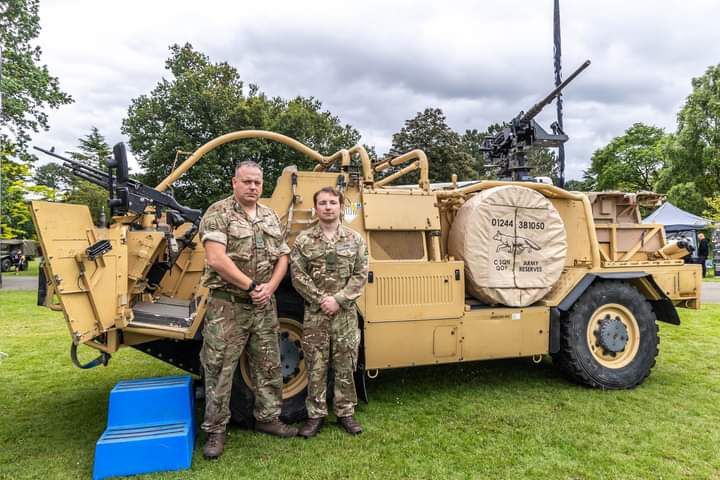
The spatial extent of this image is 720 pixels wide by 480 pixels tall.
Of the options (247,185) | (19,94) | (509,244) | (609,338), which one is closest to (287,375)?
(247,185)

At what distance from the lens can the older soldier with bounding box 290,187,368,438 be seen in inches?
152

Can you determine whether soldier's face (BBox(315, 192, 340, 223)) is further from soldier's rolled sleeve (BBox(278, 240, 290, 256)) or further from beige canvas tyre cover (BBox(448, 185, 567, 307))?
beige canvas tyre cover (BBox(448, 185, 567, 307))

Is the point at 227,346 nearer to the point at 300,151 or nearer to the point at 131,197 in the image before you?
the point at 131,197

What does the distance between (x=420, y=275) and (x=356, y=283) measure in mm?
827

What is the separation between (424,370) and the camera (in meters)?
5.86

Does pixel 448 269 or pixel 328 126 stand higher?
pixel 328 126

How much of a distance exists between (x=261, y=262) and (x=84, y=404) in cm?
257

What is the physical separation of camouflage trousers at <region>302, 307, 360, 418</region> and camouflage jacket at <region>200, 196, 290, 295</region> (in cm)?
54

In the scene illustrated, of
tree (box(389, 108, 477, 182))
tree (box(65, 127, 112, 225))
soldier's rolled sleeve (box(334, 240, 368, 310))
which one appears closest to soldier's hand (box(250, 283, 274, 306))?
soldier's rolled sleeve (box(334, 240, 368, 310))

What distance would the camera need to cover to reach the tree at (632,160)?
4272 centimetres

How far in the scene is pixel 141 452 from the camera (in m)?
3.32

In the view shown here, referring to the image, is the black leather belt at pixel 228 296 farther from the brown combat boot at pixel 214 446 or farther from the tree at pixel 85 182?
the tree at pixel 85 182

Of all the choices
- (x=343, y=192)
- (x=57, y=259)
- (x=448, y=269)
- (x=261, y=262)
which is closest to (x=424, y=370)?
(x=448, y=269)

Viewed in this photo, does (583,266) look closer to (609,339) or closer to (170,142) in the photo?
(609,339)
